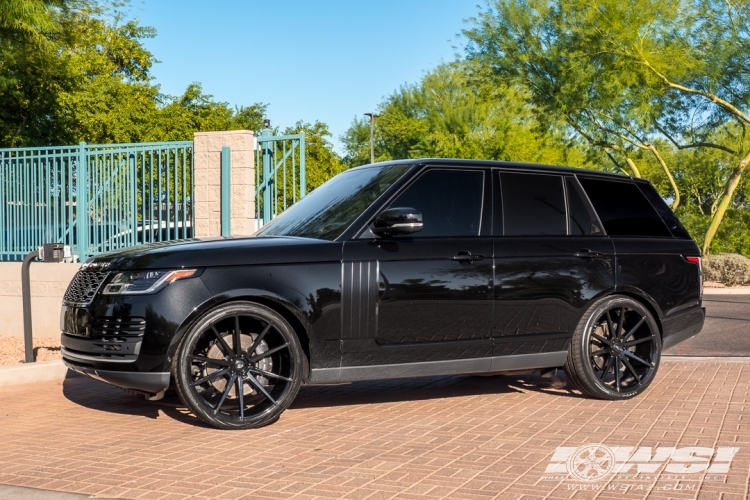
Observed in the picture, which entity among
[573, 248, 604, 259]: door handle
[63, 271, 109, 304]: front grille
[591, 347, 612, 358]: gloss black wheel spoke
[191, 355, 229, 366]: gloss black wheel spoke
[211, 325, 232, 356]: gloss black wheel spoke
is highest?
[573, 248, 604, 259]: door handle

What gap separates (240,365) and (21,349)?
21.8 ft

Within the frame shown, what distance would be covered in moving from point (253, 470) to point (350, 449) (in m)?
0.78

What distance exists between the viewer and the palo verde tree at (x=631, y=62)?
97.2 feet

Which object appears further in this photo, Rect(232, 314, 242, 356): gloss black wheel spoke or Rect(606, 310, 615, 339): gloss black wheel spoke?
Rect(606, 310, 615, 339): gloss black wheel spoke

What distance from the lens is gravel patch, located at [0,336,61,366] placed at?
35.5 feet

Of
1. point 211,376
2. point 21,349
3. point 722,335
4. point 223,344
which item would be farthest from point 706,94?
point 211,376

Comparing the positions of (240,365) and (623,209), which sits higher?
(623,209)

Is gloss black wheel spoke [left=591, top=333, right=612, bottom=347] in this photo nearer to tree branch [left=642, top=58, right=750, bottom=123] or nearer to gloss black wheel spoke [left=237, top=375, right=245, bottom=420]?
gloss black wheel spoke [left=237, top=375, right=245, bottom=420]

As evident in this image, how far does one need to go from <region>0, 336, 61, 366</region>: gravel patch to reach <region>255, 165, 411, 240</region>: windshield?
4384 mm

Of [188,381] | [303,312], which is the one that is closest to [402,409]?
[303,312]

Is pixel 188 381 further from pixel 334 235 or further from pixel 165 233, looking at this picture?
pixel 165 233

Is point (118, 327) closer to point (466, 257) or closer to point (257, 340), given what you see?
point (257, 340)

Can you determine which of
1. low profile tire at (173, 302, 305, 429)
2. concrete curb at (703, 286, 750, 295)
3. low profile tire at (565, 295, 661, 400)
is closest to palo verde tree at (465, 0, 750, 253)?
concrete curb at (703, 286, 750, 295)

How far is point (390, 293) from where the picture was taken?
6.75 metres
